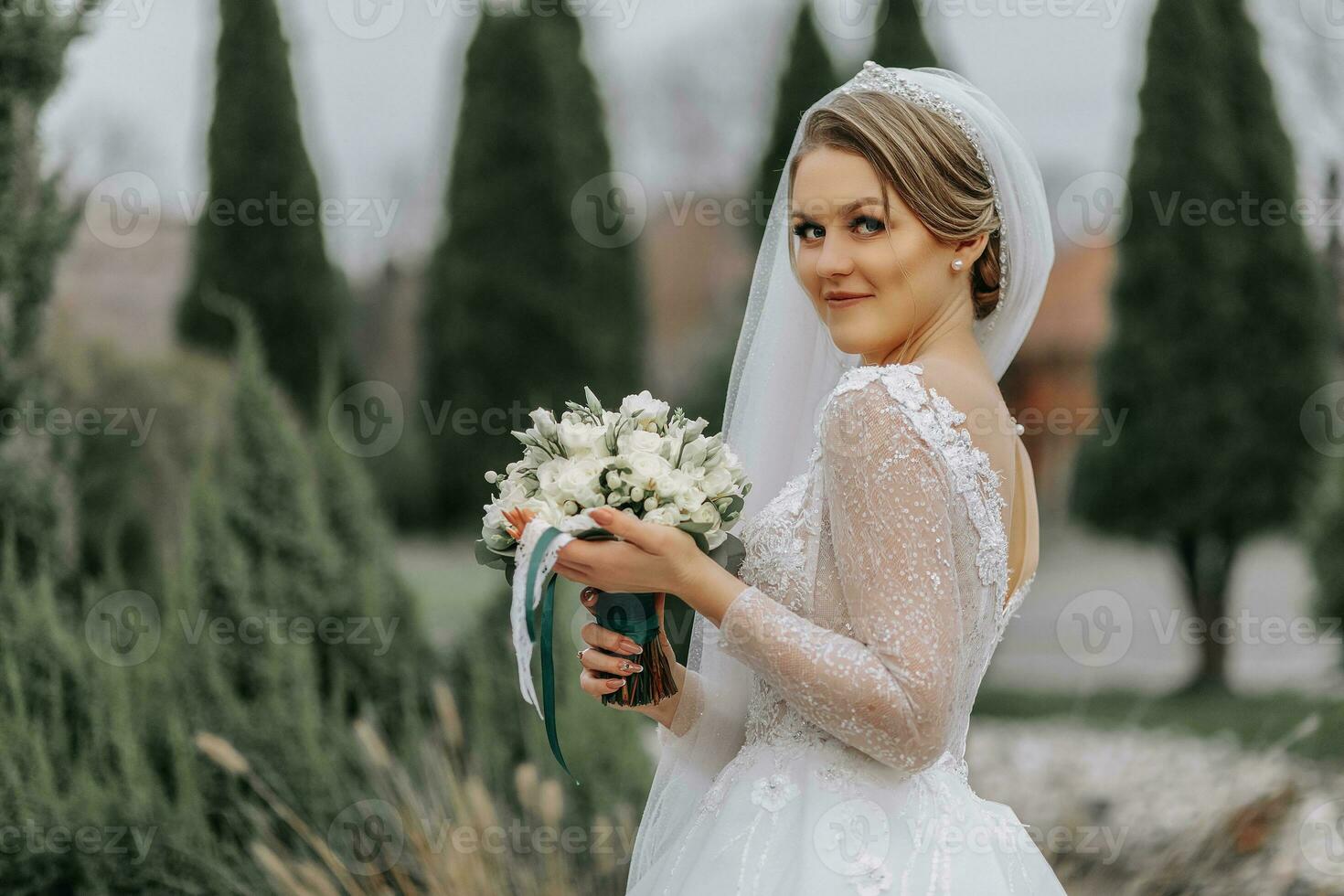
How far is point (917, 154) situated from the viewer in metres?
2.05

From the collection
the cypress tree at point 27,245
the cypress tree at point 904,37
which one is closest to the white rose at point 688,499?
the cypress tree at point 27,245

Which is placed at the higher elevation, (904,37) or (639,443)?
(904,37)

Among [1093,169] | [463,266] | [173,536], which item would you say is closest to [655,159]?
[463,266]

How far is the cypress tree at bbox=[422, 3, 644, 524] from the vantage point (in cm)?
1088

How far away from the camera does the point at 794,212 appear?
2162 millimetres

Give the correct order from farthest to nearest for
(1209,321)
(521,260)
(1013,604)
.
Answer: (521,260)
(1209,321)
(1013,604)

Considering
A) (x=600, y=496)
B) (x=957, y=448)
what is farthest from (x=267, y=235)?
(x=957, y=448)

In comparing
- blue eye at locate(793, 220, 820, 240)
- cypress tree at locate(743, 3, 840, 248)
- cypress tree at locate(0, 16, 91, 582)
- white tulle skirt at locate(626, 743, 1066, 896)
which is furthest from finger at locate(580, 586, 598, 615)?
cypress tree at locate(743, 3, 840, 248)

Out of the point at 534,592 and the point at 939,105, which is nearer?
the point at 534,592

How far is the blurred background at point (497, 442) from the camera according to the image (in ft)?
14.5

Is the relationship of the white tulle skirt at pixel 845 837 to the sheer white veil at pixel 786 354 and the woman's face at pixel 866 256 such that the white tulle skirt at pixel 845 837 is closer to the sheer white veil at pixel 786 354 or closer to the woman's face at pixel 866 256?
the sheer white veil at pixel 786 354

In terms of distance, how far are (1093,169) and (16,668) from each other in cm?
956

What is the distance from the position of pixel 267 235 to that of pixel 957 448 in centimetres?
1091

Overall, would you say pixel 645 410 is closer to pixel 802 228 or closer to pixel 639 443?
pixel 639 443
